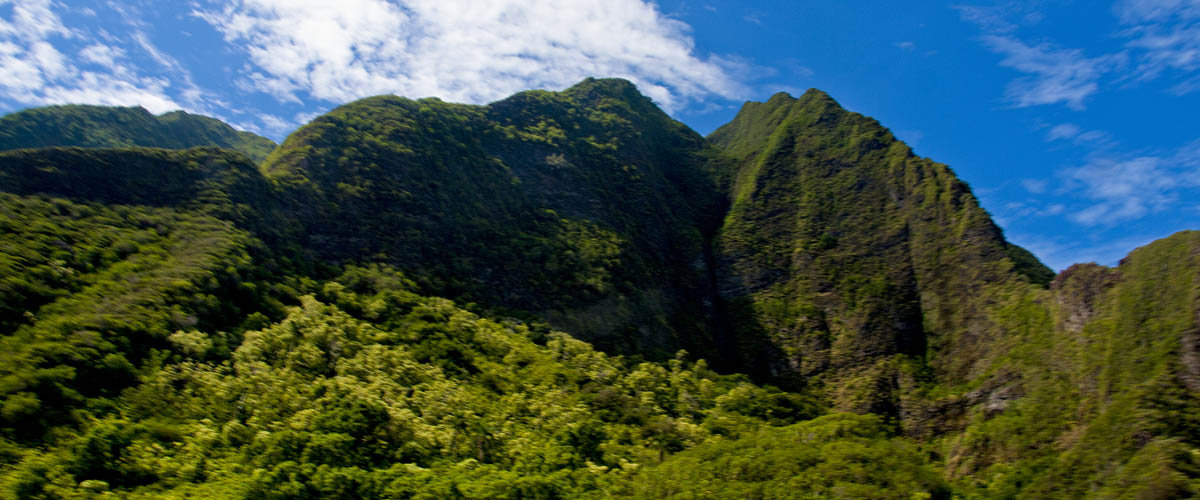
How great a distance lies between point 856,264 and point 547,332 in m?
38.4

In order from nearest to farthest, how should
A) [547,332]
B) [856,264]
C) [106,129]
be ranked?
[547,332], [856,264], [106,129]

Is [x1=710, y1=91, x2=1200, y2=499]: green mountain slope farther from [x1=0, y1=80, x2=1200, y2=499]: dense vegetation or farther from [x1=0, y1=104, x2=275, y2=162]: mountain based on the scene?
[x1=0, y1=104, x2=275, y2=162]: mountain

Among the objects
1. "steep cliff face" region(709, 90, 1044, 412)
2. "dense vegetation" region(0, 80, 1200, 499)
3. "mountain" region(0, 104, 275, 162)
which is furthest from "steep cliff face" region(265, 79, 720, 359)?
"mountain" region(0, 104, 275, 162)

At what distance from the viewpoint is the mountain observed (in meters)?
81.2

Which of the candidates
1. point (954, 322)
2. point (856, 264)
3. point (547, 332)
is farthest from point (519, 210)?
point (954, 322)

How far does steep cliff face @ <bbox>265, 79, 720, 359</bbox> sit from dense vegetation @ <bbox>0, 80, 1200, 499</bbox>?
443 millimetres

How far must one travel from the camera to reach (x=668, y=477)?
33.2m

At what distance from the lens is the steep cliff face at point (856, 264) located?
2076 inches

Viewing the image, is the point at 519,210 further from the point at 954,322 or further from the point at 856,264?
the point at 954,322

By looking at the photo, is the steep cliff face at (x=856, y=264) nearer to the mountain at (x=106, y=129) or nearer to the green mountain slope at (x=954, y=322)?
the green mountain slope at (x=954, y=322)

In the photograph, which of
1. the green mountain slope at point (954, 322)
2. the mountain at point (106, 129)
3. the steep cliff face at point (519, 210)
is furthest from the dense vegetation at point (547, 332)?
the mountain at point (106, 129)

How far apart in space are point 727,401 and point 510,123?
64298 millimetres

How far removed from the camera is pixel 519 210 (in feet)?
244

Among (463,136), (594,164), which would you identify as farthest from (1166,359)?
(463,136)
